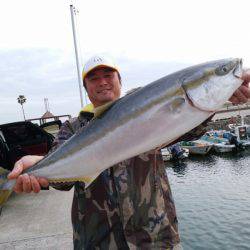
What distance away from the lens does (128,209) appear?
3.62 metres

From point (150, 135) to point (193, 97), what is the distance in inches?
18.5

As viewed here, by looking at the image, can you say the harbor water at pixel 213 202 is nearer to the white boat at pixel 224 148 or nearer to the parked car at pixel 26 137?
the white boat at pixel 224 148

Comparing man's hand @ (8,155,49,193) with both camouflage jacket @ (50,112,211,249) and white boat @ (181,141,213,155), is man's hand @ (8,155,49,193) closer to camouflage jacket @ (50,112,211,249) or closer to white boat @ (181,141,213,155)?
camouflage jacket @ (50,112,211,249)

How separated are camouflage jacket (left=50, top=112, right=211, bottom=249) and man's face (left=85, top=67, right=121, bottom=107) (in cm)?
75

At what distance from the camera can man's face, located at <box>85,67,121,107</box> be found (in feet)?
12.9

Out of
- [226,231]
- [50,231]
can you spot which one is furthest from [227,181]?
[50,231]

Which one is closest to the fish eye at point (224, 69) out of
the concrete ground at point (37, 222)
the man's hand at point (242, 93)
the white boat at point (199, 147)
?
the man's hand at point (242, 93)

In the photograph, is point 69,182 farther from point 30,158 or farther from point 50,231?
point 50,231

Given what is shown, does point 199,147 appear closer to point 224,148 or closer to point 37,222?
point 224,148

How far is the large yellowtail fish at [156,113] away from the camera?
9.79 feet

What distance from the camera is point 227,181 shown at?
1235 inches

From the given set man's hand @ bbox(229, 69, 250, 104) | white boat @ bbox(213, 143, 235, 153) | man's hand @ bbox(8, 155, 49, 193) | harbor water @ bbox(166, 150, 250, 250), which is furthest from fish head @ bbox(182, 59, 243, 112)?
white boat @ bbox(213, 143, 235, 153)

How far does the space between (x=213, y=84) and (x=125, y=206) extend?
4.87 feet

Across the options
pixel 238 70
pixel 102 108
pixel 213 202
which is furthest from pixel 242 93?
pixel 213 202
